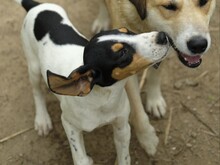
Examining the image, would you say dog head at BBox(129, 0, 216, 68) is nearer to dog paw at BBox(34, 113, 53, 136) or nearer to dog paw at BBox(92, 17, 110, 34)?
dog paw at BBox(34, 113, 53, 136)

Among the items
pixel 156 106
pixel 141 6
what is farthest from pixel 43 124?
pixel 141 6

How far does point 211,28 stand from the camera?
451 cm

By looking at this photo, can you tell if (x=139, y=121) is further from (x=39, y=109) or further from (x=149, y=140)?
(x=39, y=109)

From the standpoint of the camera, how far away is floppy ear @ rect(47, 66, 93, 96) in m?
2.37

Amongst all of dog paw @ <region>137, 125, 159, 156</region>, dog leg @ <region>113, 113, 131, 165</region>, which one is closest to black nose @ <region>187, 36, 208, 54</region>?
dog leg @ <region>113, 113, 131, 165</region>

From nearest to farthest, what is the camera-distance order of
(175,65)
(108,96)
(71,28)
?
(108,96) → (71,28) → (175,65)

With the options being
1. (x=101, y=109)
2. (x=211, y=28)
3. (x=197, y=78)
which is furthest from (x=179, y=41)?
(x=211, y=28)

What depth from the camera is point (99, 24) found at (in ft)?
14.6

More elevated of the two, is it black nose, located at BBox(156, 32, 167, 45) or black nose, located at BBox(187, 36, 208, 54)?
black nose, located at BBox(156, 32, 167, 45)

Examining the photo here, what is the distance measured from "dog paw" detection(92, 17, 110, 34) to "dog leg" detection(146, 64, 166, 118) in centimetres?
78

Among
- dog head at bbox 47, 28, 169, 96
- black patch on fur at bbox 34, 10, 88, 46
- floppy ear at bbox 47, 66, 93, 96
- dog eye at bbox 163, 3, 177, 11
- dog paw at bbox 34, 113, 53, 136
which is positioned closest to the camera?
floppy ear at bbox 47, 66, 93, 96

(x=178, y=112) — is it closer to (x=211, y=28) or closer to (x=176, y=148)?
(x=176, y=148)

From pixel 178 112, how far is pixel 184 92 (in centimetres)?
22

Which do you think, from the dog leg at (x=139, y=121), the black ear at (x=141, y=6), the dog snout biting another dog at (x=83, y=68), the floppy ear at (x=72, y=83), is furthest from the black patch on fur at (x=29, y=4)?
the floppy ear at (x=72, y=83)
